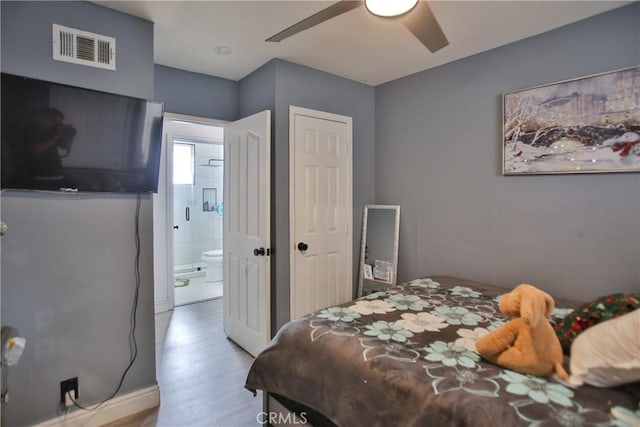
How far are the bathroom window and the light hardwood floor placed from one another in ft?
8.61

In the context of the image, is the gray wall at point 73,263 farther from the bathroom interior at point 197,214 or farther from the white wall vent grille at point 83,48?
A: the bathroom interior at point 197,214

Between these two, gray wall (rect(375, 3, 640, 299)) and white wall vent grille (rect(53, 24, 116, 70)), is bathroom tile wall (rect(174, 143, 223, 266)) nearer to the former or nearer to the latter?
gray wall (rect(375, 3, 640, 299))

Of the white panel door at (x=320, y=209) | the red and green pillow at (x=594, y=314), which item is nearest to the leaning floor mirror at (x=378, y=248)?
the white panel door at (x=320, y=209)

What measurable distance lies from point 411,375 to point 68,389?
1967 millimetres

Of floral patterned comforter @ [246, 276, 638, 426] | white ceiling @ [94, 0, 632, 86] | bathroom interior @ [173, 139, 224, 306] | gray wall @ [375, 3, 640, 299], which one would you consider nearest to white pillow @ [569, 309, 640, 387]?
floral patterned comforter @ [246, 276, 638, 426]

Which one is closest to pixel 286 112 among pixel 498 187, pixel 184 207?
pixel 498 187

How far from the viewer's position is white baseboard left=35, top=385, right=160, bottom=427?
6.24 ft

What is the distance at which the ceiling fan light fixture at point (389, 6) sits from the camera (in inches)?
58.6

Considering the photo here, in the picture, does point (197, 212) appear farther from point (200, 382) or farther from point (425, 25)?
point (425, 25)

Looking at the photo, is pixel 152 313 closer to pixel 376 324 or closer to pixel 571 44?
pixel 376 324

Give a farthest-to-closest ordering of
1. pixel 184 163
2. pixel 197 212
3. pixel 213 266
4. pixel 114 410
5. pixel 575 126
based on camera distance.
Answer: pixel 197 212
pixel 184 163
pixel 213 266
pixel 575 126
pixel 114 410

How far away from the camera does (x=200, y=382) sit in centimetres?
246

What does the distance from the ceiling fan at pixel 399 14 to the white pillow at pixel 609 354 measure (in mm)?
1497

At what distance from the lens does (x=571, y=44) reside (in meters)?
2.26
